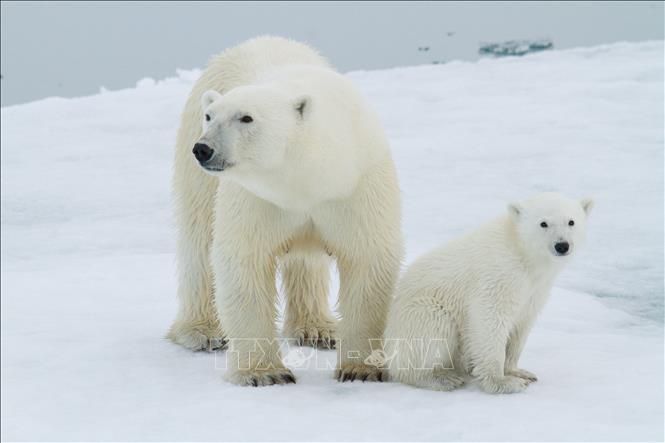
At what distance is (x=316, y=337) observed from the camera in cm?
499

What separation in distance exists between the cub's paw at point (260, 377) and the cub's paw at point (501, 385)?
87 centimetres

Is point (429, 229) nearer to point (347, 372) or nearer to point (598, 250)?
point (598, 250)

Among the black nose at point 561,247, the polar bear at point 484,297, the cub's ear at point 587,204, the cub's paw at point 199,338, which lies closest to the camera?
the black nose at point 561,247

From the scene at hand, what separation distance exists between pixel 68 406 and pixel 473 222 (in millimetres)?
4550

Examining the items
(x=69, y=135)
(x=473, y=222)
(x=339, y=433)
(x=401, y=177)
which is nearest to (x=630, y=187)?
(x=473, y=222)

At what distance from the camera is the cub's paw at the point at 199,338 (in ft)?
16.1

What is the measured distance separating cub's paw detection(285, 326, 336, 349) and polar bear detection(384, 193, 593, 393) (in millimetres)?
858

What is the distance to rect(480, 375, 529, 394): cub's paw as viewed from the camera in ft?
12.6

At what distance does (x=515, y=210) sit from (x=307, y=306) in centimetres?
151

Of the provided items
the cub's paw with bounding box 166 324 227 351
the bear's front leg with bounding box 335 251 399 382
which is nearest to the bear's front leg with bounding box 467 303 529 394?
the bear's front leg with bounding box 335 251 399 382

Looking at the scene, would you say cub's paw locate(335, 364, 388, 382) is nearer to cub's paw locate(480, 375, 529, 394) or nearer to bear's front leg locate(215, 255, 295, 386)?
bear's front leg locate(215, 255, 295, 386)

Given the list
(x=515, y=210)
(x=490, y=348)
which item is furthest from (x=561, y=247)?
(x=490, y=348)

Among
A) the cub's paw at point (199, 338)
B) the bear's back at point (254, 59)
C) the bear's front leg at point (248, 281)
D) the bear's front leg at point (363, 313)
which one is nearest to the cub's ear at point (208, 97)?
the bear's front leg at point (248, 281)

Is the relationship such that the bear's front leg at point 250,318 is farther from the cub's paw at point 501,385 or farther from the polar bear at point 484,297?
the cub's paw at point 501,385
